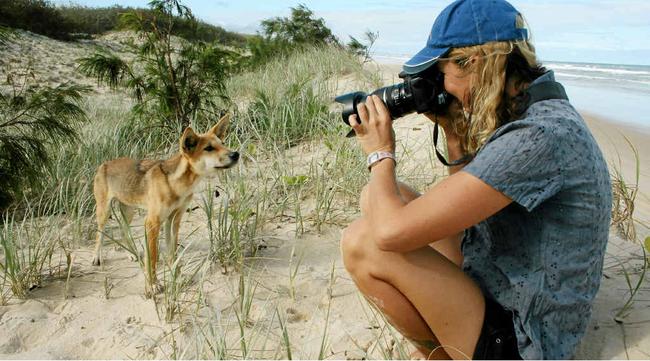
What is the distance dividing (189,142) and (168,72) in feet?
9.18

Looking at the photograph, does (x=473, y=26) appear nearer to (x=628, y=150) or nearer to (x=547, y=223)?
(x=547, y=223)

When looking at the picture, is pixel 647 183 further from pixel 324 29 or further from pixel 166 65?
pixel 324 29

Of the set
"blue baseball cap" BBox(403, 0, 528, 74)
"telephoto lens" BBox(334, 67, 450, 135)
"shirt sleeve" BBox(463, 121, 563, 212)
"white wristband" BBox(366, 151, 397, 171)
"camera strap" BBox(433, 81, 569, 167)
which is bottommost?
"white wristband" BBox(366, 151, 397, 171)

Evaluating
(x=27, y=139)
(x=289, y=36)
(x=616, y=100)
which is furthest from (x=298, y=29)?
(x=27, y=139)

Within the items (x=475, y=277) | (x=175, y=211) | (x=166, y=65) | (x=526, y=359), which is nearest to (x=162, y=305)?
(x=175, y=211)

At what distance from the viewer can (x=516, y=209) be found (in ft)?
6.64

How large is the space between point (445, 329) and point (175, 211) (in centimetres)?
236

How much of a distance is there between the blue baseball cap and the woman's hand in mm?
277

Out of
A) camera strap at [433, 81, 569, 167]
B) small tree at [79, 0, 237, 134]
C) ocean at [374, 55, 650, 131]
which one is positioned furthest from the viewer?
ocean at [374, 55, 650, 131]

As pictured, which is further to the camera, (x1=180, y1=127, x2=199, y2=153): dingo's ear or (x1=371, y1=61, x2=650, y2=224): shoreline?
(x1=371, y1=61, x2=650, y2=224): shoreline

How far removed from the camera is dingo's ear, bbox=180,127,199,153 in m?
3.66

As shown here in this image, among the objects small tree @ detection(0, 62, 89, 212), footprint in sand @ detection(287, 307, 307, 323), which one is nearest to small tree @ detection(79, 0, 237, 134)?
small tree @ detection(0, 62, 89, 212)

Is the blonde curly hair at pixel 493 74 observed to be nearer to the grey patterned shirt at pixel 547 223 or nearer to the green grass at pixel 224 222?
the grey patterned shirt at pixel 547 223

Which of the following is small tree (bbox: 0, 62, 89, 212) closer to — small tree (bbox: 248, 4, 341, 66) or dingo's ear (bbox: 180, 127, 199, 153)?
dingo's ear (bbox: 180, 127, 199, 153)
